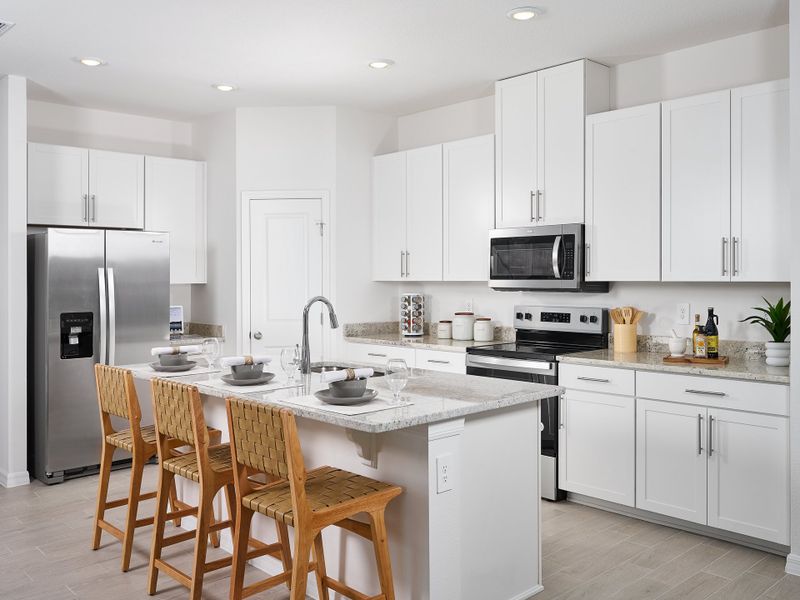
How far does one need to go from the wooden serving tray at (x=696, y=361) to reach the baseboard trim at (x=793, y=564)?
0.93m

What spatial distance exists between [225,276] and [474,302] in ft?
6.49

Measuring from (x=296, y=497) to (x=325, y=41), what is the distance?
2731 mm

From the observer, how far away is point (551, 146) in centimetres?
445

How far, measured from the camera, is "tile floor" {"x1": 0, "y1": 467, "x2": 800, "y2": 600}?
119 inches

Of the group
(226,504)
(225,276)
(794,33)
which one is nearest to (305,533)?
(226,504)

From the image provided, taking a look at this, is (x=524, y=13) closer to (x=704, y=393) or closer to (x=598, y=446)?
(x=704, y=393)

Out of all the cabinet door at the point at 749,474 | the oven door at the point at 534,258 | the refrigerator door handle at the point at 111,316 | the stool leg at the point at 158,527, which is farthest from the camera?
the refrigerator door handle at the point at 111,316

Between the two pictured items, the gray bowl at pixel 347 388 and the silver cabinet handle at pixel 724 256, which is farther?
the silver cabinet handle at pixel 724 256

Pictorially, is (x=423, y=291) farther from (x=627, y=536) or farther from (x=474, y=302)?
(x=627, y=536)

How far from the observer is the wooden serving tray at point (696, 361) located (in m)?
3.66

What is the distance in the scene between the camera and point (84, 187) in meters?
5.18

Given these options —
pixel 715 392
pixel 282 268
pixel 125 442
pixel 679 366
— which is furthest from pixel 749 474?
pixel 282 268

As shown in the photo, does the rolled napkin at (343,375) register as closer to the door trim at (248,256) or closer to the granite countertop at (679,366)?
the granite countertop at (679,366)

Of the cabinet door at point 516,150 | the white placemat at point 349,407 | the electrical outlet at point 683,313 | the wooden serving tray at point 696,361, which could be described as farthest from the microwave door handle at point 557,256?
the white placemat at point 349,407
